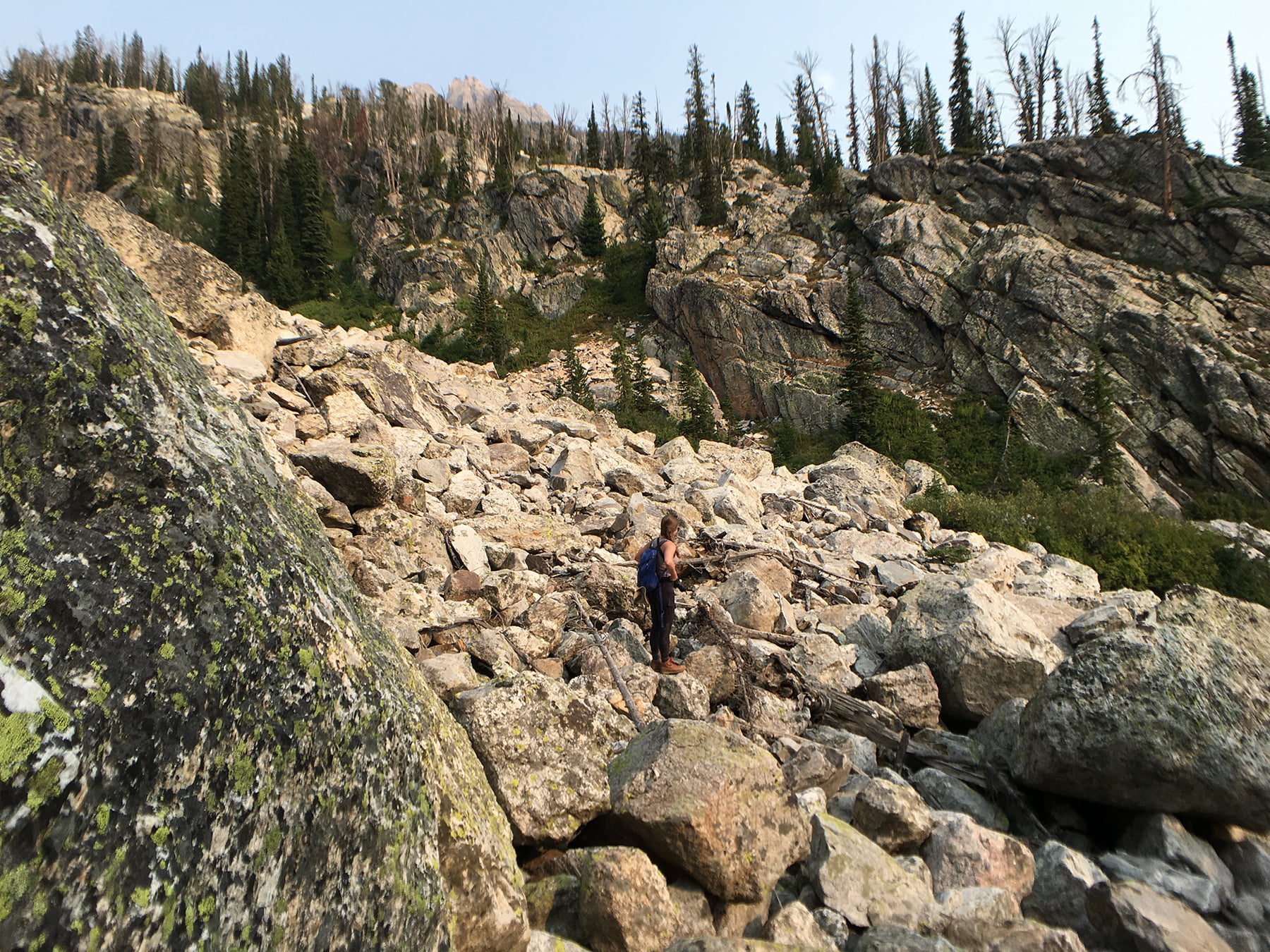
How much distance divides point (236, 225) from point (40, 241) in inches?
2057

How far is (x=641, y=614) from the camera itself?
748cm

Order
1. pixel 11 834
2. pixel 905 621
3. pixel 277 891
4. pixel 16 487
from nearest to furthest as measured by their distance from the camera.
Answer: pixel 11 834, pixel 16 487, pixel 277 891, pixel 905 621

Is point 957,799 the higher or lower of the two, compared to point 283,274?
lower

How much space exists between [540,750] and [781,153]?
6651 cm

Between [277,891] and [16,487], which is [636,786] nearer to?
[277,891]

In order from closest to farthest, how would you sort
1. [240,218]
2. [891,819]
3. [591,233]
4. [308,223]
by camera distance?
[891,819] < [308,223] < [240,218] < [591,233]

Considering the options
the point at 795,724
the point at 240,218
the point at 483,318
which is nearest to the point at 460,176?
the point at 240,218

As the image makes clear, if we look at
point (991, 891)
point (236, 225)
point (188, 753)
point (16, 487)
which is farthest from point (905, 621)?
point (236, 225)

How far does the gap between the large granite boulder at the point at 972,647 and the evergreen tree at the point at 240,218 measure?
47.0m

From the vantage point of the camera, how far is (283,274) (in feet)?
133

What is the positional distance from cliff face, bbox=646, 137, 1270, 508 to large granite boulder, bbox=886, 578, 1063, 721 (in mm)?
27093

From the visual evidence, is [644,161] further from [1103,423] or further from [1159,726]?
[1159,726]

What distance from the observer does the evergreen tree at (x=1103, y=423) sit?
2668 centimetres

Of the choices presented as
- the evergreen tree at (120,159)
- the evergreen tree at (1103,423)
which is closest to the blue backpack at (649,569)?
the evergreen tree at (1103,423)
